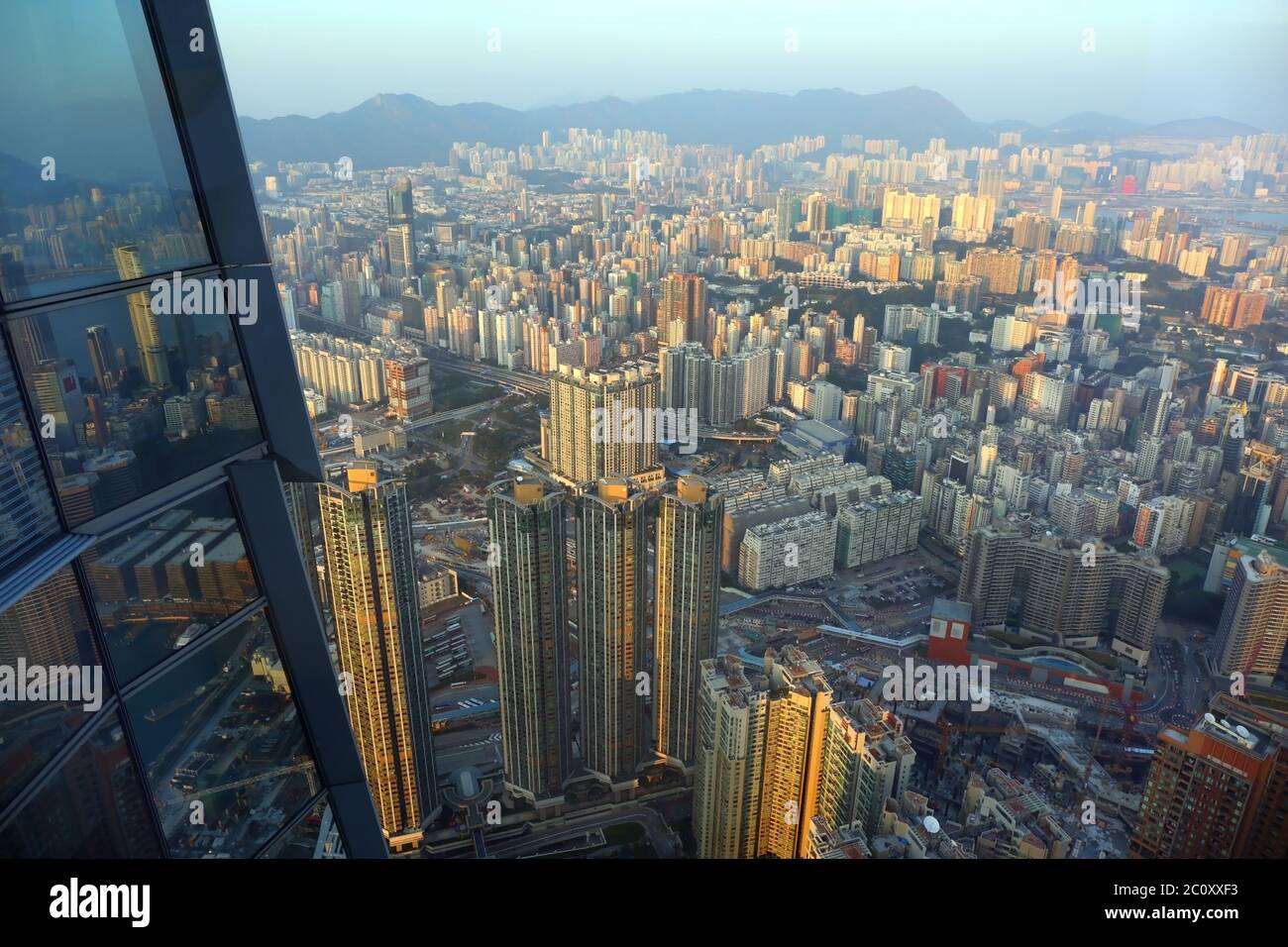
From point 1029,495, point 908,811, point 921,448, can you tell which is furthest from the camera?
point 921,448

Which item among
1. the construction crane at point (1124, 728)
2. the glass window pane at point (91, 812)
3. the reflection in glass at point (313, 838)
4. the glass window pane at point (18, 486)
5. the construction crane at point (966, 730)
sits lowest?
the construction crane at point (1124, 728)

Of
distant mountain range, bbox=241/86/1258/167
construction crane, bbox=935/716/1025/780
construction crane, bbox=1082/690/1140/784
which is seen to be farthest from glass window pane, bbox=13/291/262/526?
distant mountain range, bbox=241/86/1258/167
